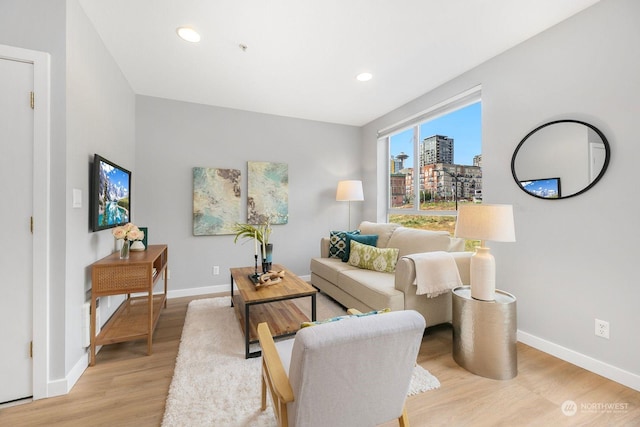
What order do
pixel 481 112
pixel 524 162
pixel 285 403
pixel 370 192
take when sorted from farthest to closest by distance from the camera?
1. pixel 370 192
2. pixel 481 112
3. pixel 524 162
4. pixel 285 403

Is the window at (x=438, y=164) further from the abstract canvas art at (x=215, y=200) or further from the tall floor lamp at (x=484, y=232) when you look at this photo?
the abstract canvas art at (x=215, y=200)

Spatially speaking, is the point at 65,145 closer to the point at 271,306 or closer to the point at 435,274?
the point at 271,306

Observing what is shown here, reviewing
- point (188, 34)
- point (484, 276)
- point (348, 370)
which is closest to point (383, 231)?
point (484, 276)

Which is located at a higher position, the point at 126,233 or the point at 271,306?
the point at 126,233

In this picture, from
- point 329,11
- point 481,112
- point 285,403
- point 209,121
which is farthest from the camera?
point 209,121

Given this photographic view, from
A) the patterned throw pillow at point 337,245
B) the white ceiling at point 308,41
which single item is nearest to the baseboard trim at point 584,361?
the patterned throw pillow at point 337,245

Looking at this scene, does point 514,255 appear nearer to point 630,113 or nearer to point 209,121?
point 630,113

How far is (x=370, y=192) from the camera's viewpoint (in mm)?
4387

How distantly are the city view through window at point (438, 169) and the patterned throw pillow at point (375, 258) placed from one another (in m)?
0.85

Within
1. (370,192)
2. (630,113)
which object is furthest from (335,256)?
(630,113)

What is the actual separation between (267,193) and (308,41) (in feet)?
6.90

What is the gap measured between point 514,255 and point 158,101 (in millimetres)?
4330

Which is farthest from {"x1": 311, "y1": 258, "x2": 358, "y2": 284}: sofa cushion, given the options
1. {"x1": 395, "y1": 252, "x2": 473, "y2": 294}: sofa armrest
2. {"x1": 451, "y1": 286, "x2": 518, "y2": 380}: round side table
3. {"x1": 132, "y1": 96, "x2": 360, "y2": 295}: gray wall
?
{"x1": 451, "y1": 286, "x2": 518, "y2": 380}: round side table

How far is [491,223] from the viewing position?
6.02ft
